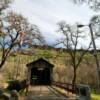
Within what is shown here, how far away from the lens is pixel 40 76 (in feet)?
156

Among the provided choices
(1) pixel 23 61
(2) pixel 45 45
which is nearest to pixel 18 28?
(2) pixel 45 45

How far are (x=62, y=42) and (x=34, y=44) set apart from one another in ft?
46.9

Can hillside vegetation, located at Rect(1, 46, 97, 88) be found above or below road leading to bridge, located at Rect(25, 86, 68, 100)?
above

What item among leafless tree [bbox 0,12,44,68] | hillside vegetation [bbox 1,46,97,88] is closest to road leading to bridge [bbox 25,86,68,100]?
leafless tree [bbox 0,12,44,68]

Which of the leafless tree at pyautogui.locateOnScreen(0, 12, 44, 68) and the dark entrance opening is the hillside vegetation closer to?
the dark entrance opening

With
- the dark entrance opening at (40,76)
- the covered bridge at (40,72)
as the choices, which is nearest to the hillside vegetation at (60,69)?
the dark entrance opening at (40,76)

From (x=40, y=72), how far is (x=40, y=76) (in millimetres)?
794

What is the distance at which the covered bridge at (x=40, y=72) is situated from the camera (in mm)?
41188

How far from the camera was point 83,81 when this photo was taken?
2405 inches

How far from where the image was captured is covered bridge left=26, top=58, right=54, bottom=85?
1622 inches

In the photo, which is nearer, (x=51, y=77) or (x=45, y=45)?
(x=45, y=45)

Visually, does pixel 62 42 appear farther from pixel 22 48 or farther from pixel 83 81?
pixel 83 81

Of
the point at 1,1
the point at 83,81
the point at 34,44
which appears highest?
the point at 1,1

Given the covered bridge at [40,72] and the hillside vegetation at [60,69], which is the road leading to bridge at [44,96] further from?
the hillside vegetation at [60,69]
